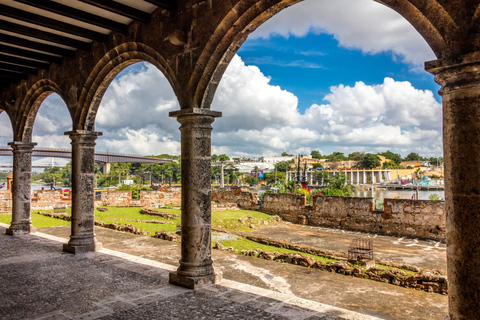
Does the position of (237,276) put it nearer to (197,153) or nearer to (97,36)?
(197,153)

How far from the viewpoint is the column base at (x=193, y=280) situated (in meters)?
4.70

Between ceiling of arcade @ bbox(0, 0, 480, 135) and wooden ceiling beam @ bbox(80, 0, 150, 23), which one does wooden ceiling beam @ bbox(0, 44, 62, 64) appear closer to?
ceiling of arcade @ bbox(0, 0, 480, 135)

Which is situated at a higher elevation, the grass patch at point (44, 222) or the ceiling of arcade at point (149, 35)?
the ceiling of arcade at point (149, 35)

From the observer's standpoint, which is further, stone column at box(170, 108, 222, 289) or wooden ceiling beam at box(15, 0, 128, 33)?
wooden ceiling beam at box(15, 0, 128, 33)

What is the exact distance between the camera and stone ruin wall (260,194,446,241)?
550 inches

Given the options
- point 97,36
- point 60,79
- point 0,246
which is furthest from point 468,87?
point 0,246

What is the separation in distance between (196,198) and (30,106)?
6.41 meters

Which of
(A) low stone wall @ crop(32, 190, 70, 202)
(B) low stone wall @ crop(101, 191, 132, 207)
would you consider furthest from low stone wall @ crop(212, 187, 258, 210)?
(A) low stone wall @ crop(32, 190, 70, 202)

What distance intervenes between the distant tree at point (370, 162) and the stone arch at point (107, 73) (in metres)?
94.8

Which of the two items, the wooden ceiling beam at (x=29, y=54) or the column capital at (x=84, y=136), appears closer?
the wooden ceiling beam at (x=29, y=54)

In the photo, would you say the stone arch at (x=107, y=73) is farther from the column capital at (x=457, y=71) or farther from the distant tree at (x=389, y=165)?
the distant tree at (x=389, y=165)

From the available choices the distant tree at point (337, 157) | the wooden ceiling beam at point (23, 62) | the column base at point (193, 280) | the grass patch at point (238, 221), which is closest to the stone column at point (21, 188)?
the wooden ceiling beam at point (23, 62)

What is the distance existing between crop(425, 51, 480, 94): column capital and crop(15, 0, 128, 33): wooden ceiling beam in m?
4.87

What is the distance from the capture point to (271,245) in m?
10.8
